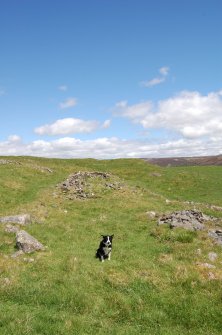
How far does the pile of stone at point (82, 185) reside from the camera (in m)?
41.3

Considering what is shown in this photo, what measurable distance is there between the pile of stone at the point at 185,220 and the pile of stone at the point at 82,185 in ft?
42.4

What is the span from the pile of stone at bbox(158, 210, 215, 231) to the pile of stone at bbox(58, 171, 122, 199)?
42.4ft

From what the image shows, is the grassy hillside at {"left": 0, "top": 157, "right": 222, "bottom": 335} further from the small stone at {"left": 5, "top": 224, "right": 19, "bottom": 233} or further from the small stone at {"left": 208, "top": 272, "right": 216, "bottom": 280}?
the small stone at {"left": 5, "top": 224, "right": 19, "bottom": 233}

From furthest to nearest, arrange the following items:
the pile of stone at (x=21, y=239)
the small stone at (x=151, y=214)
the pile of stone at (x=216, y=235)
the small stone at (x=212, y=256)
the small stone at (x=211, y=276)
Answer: the small stone at (x=151, y=214) < the pile of stone at (x=216, y=235) < the pile of stone at (x=21, y=239) < the small stone at (x=212, y=256) < the small stone at (x=211, y=276)

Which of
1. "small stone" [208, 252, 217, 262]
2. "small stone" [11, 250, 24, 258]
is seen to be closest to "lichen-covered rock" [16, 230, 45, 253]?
"small stone" [11, 250, 24, 258]

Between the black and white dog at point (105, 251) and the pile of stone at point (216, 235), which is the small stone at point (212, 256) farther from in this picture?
the black and white dog at point (105, 251)

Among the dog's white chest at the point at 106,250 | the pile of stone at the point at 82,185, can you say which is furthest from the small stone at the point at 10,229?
the pile of stone at the point at 82,185

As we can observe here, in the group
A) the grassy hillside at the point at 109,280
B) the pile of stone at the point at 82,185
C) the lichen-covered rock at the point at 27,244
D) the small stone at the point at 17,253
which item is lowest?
the grassy hillside at the point at 109,280

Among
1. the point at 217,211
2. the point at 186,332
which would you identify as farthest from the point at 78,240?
the point at 217,211

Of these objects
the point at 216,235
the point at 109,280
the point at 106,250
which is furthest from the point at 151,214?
the point at 109,280

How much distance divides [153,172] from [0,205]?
3961 cm

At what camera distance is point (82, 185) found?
45.3m

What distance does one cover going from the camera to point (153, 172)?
71.8 m

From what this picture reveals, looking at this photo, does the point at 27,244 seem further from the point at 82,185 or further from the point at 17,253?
the point at 82,185
